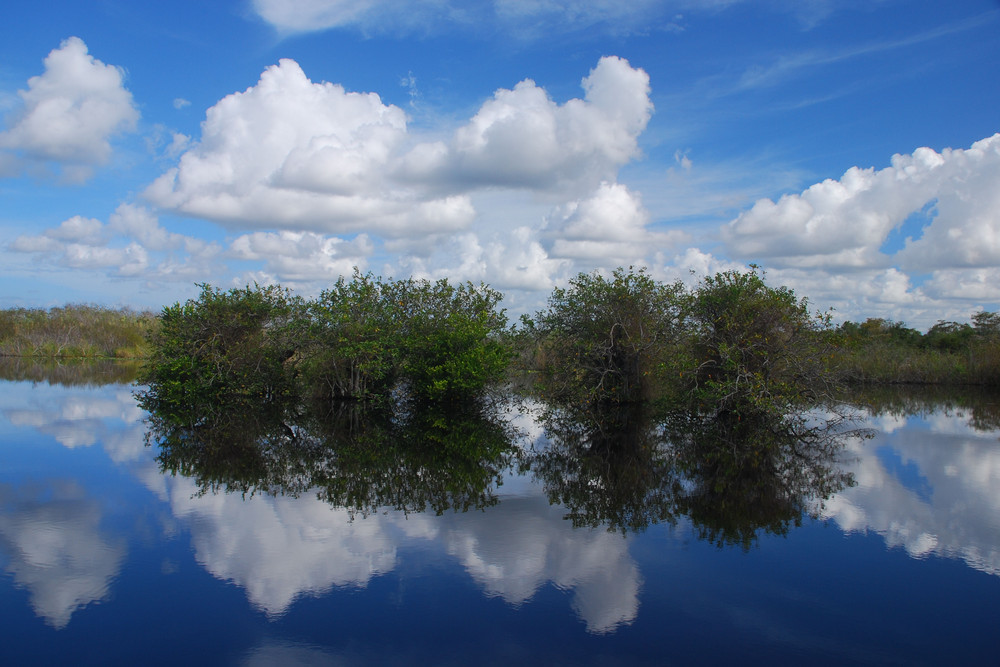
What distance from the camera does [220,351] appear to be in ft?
74.0

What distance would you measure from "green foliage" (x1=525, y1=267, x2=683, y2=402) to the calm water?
984 cm

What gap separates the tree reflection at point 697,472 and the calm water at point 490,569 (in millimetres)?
83

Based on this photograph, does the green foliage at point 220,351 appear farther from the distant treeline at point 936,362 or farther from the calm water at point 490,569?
the distant treeline at point 936,362

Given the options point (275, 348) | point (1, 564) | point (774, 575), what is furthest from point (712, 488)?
point (275, 348)

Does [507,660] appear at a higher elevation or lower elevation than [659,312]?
lower

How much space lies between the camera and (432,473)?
37.2ft

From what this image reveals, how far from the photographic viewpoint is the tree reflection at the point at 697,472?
8.63m

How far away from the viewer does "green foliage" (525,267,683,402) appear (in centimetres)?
2122

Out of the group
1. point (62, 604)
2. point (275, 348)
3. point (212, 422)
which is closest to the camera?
point (62, 604)

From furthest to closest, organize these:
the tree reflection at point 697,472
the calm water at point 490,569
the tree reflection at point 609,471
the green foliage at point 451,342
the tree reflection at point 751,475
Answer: the green foliage at point 451,342, the tree reflection at point 609,471, the tree reflection at point 697,472, the tree reflection at point 751,475, the calm water at point 490,569

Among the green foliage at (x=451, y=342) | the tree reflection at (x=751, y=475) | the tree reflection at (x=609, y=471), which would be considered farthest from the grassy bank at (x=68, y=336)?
the tree reflection at (x=751, y=475)

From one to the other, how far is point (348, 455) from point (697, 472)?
700 cm

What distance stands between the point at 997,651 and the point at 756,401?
38.2 ft

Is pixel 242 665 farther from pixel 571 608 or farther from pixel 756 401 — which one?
pixel 756 401
